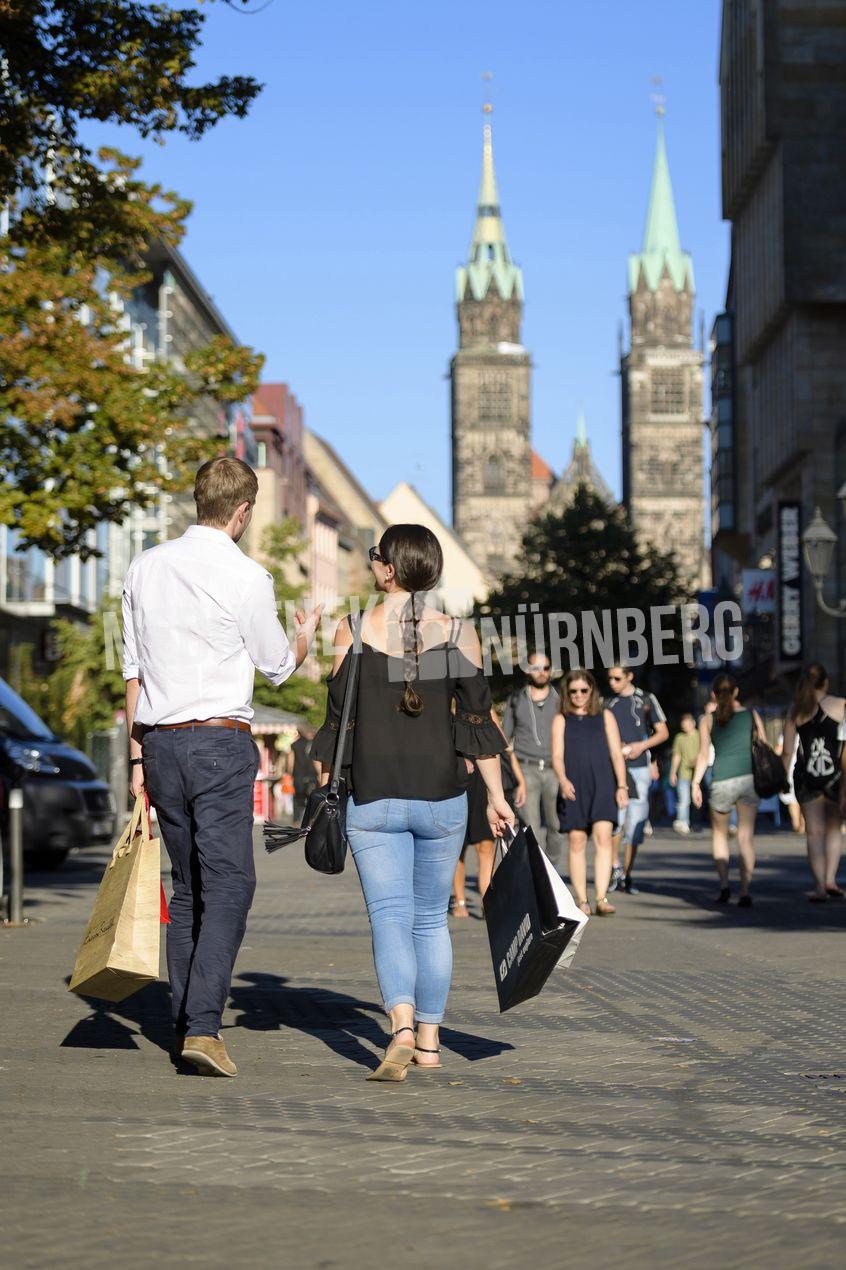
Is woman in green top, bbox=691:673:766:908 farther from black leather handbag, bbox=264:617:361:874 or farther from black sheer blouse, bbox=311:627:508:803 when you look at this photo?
black leather handbag, bbox=264:617:361:874

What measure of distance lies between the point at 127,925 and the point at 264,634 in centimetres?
105

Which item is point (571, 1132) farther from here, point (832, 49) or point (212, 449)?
point (832, 49)

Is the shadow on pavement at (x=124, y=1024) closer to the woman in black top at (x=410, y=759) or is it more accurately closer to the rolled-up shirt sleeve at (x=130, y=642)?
the woman in black top at (x=410, y=759)

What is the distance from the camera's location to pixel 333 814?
7.12m

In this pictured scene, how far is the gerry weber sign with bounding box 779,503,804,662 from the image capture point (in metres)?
53.6

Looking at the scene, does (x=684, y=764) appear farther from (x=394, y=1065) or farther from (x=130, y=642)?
(x=394, y=1065)

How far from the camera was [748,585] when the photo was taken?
2371 inches

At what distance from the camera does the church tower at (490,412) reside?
157 metres

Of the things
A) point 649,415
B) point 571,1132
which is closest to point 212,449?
point 571,1132

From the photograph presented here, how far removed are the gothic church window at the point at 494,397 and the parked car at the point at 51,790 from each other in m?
139

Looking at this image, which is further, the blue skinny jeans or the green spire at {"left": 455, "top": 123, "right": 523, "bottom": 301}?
the green spire at {"left": 455, "top": 123, "right": 523, "bottom": 301}

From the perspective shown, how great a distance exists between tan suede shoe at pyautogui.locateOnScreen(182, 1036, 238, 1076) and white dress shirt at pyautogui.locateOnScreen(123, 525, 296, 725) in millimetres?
1040

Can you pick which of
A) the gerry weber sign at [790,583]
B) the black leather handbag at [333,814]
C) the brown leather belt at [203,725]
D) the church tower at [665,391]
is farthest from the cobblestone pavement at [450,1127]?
the church tower at [665,391]

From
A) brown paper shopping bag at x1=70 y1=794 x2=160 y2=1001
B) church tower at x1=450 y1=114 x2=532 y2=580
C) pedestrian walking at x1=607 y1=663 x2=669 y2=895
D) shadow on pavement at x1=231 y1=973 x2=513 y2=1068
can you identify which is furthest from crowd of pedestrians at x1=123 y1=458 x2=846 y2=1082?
church tower at x1=450 y1=114 x2=532 y2=580
